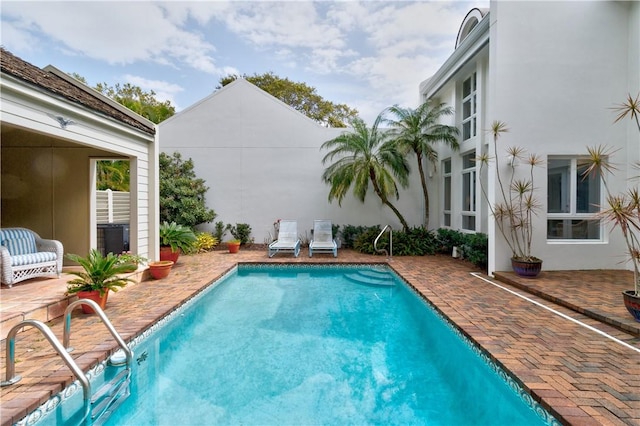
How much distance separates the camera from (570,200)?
24.8 feet

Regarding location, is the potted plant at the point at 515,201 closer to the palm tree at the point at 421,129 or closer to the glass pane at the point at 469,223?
the glass pane at the point at 469,223

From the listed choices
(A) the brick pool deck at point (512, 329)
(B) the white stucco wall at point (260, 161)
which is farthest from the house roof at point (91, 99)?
(B) the white stucco wall at point (260, 161)

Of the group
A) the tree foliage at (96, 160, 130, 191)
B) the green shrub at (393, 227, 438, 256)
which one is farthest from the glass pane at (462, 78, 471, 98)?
the tree foliage at (96, 160, 130, 191)

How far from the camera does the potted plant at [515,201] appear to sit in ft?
24.1

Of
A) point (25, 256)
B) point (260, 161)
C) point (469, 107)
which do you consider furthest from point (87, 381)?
point (469, 107)

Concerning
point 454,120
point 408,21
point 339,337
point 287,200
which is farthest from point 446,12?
point 339,337

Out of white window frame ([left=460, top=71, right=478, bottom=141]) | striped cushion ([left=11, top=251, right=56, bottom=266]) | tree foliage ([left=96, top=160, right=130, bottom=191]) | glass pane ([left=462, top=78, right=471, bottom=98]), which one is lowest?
striped cushion ([left=11, top=251, right=56, bottom=266])

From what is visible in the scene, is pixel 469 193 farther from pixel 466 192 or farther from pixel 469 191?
pixel 466 192

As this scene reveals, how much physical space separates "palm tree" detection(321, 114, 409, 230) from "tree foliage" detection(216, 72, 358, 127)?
39.1 ft

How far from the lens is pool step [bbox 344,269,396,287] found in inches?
313

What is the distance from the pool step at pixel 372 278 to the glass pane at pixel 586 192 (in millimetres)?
4983

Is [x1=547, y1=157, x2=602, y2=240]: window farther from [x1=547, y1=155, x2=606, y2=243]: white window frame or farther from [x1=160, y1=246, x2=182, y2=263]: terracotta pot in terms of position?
[x1=160, y1=246, x2=182, y2=263]: terracotta pot

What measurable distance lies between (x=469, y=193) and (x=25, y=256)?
451 inches

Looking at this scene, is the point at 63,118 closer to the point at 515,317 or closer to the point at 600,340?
the point at 515,317
